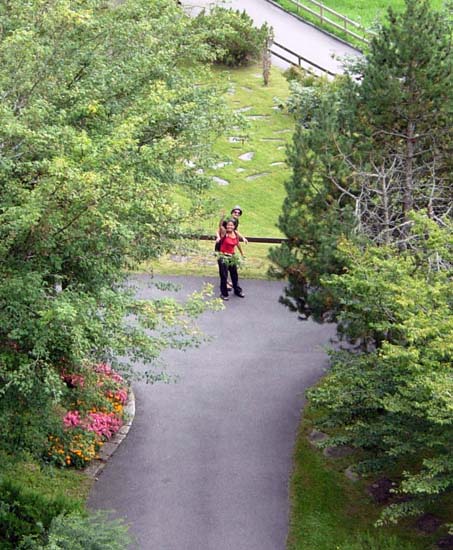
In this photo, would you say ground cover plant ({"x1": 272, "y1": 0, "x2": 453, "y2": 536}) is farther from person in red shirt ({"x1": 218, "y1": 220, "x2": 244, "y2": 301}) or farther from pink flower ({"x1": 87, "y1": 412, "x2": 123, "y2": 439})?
pink flower ({"x1": 87, "y1": 412, "x2": 123, "y2": 439})

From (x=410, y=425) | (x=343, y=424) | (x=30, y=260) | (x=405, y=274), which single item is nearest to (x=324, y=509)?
(x=343, y=424)

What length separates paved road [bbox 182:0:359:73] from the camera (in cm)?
2903

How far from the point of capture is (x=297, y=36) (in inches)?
1217

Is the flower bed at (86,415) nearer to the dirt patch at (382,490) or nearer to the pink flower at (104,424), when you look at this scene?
the pink flower at (104,424)

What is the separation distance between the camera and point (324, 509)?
11641 millimetres

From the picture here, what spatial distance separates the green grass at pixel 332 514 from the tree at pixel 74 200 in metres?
3.07

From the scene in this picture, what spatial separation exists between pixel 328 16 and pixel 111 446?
23927 millimetres

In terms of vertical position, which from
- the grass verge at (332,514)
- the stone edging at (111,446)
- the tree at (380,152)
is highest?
the tree at (380,152)

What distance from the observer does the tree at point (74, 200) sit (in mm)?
8469

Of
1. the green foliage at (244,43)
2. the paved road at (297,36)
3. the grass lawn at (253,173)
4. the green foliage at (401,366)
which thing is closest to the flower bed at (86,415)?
the green foliage at (401,366)

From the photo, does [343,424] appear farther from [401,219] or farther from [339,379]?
[401,219]

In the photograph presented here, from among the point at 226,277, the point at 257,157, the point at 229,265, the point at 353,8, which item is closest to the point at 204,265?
the point at 226,277

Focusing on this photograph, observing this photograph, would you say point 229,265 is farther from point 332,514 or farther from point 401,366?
point 401,366

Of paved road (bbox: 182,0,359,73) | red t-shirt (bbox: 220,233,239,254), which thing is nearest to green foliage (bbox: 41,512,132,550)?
red t-shirt (bbox: 220,233,239,254)
